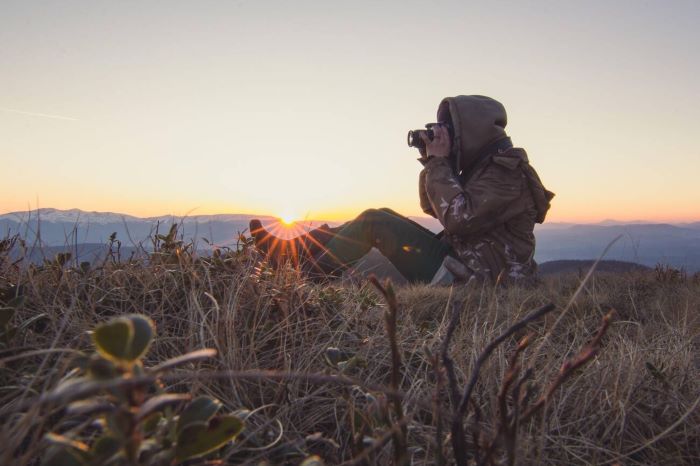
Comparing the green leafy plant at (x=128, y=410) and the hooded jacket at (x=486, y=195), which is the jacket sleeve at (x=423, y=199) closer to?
the hooded jacket at (x=486, y=195)

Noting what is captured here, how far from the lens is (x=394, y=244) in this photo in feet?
19.0

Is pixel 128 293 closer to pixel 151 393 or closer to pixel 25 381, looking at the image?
pixel 25 381

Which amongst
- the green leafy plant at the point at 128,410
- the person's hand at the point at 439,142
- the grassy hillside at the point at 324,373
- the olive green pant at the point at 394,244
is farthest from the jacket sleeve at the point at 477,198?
the green leafy plant at the point at 128,410

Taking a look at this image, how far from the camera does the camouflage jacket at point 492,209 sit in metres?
4.92

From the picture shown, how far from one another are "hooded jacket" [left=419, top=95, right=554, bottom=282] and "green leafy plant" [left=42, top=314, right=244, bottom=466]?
14.4 feet

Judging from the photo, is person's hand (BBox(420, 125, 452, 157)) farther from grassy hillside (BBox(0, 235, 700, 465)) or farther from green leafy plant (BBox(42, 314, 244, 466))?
green leafy plant (BBox(42, 314, 244, 466))

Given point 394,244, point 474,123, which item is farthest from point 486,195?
point 394,244

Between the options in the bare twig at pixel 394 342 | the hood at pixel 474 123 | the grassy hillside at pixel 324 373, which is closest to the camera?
the bare twig at pixel 394 342

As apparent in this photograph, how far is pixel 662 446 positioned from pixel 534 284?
3813mm

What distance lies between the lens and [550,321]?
104 inches

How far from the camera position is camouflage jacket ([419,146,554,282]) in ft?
16.1

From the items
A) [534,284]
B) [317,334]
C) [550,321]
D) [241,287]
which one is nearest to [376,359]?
[317,334]

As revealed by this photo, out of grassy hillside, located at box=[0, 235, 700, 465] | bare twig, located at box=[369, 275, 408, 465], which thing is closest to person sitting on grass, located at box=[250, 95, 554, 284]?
grassy hillside, located at box=[0, 235, 700, 465]

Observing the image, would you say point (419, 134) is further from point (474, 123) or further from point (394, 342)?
point (394, 342)
